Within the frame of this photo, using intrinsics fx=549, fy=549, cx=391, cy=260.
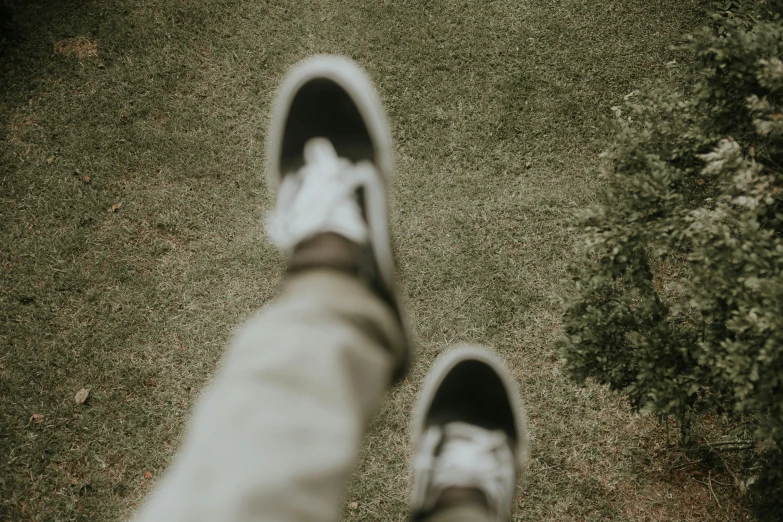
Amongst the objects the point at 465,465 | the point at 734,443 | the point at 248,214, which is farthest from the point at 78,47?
the point at 734,443

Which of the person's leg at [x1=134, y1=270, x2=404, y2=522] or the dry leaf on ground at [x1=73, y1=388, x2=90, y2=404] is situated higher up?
the person's leg at [x1=134, y1=270, x2=404, y2=522]

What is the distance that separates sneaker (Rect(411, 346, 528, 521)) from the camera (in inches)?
87.2

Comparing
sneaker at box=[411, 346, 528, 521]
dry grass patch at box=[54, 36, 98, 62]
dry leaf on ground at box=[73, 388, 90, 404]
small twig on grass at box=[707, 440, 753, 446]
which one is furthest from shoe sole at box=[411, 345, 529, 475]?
dry grass patch at box=[54, 36, 98, 62]

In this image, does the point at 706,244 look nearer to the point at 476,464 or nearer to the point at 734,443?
the point at 476,464

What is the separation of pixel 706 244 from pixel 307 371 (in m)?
1.66

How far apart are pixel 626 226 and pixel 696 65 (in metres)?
0.81

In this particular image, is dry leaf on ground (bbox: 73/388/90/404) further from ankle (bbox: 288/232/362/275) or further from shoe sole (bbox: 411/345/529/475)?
ankle (bbox: 288/232/362/275)

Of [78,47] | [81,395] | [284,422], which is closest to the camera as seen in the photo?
[284,422]

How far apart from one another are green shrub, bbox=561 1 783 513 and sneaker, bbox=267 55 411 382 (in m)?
1.01

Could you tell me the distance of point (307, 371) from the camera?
136cm

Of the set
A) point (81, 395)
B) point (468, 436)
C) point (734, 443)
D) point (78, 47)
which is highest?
point (78, 47)

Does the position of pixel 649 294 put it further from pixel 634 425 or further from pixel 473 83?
pixel 473 83

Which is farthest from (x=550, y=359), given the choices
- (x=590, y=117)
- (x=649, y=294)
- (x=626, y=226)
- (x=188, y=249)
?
(x=188, y=249)

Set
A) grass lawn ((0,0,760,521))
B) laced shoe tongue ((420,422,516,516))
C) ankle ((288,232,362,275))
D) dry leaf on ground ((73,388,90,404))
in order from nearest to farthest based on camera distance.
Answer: ankle ((288,232,362,275))
laced shoe tongue ((420,422,516,516))
grass lawn ((0,0,760,521))
dry leaf on ground ((73,388,90,404))
